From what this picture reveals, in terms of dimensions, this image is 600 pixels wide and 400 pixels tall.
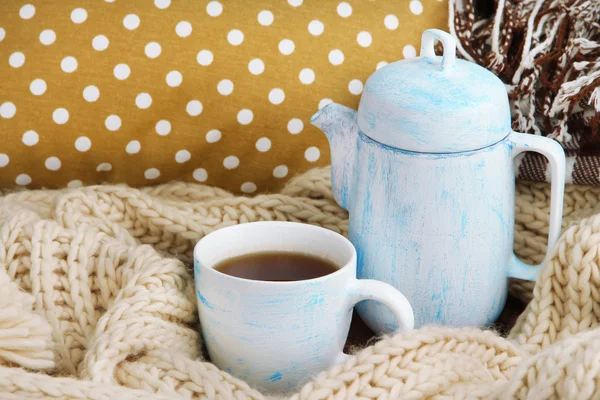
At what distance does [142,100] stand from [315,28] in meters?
0.18

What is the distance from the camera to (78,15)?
2.32ft

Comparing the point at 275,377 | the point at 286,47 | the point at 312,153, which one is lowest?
the point at 275,377

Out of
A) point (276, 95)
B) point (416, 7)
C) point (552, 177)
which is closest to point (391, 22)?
point (416, 7)

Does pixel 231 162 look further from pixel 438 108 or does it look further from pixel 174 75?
pixel 438 108

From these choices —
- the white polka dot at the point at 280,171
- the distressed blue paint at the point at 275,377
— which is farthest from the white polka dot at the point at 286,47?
the distressed blue paint at the point at 275,377

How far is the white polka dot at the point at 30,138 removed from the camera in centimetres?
71

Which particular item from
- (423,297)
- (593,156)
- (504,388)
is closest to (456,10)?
(593,156)

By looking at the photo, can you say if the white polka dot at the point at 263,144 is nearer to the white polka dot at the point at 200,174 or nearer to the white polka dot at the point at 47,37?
the white polka dot at the point at 200,174

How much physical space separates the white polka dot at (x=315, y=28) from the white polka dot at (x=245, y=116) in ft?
0.32

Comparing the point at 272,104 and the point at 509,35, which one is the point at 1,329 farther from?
the point at 509,35

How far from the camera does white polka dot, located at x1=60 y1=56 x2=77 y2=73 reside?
701mm

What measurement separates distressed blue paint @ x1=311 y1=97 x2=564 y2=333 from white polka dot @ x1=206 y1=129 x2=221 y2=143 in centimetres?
15

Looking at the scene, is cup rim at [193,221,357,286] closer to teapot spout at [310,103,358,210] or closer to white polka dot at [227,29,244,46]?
teapot spout at [310,103,358,210]

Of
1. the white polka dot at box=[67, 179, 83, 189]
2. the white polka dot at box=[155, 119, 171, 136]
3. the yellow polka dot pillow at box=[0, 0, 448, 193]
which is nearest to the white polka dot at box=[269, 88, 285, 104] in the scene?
the yellow polka dot pillow at box=[0, 0, 448, 193]
